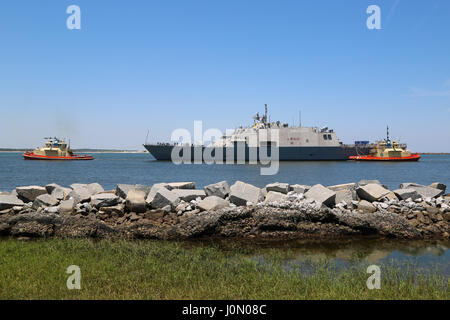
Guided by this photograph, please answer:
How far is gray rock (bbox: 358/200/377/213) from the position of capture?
1114 cm

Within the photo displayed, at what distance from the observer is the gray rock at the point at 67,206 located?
35.9 ft

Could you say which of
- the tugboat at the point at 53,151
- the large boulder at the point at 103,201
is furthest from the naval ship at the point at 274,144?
the large boulder at the point at 103,201

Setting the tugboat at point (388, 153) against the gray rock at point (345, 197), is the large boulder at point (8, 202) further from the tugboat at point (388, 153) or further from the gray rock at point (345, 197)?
the tugboat at point (388, 153)

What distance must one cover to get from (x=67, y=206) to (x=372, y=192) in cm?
1036

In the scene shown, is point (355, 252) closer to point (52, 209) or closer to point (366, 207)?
point (366, 207)

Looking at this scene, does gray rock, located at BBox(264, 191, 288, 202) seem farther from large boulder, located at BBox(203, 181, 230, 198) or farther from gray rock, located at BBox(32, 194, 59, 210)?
gray rock, located at BBox(32, 194, 59, 210)

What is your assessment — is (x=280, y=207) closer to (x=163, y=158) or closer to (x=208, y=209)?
(x=208, y=209)

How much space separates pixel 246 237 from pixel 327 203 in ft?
11.2

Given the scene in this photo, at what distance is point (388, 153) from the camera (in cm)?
7050

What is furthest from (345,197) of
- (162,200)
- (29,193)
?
(29,193)

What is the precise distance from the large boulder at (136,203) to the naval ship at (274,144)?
5176 centimetres

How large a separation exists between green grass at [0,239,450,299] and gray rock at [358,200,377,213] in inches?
174

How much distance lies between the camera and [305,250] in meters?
8.41
